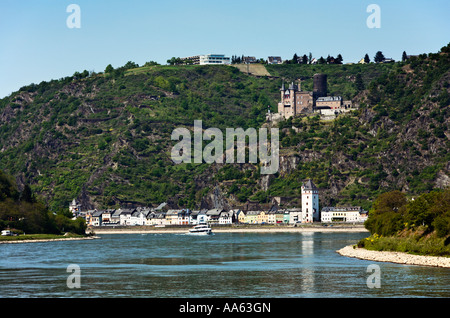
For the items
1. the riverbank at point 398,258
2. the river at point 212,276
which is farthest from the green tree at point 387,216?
the river at point 212,276

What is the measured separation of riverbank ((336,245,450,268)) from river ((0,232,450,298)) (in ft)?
5.35

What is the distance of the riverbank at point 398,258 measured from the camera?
243 ft

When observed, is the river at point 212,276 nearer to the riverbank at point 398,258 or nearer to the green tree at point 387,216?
the riverbank at point 398,258

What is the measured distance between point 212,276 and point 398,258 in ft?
68.4

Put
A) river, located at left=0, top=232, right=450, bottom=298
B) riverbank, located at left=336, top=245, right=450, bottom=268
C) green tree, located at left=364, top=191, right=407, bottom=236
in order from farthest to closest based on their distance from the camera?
green tree, located at left=364, top=191, right=407, bottom=236 < riverbank, located at left=336, top=245, right=450, bottom=268 < river, located at left=0, top=232, right=450, bottom=298

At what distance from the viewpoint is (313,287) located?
62125mm

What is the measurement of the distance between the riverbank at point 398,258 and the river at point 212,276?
5.35 feet

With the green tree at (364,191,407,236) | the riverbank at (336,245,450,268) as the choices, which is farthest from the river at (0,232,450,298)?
the green tree at (364,191,407,236)

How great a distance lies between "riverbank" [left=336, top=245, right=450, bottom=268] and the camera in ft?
243

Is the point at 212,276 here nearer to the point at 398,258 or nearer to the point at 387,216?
the point at 398,258

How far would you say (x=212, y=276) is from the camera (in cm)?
7250

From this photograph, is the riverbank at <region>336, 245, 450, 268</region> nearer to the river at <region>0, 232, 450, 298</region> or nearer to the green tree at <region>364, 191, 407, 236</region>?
the river at <region>0, 232, 450, 298</region>
